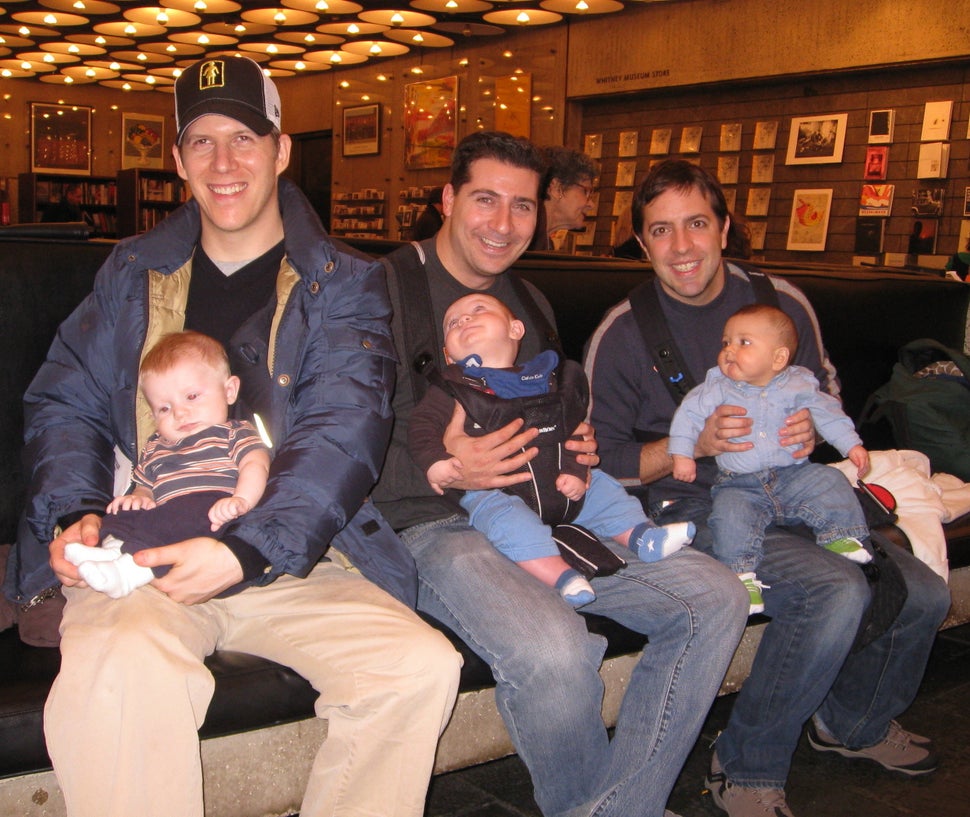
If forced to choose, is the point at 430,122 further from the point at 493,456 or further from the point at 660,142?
the point at 493,456

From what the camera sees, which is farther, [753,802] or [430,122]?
[430,122]

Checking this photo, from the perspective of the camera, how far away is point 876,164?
30.4 feet

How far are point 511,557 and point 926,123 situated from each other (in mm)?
8355

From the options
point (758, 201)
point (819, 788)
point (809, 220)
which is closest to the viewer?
point (819, 788)

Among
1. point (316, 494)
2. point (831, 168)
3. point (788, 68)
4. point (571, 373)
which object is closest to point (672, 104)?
point (788, 68)

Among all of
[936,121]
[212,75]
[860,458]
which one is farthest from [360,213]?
[860,458]

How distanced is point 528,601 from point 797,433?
958mm

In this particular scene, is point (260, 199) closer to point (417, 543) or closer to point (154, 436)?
point (154, 436)

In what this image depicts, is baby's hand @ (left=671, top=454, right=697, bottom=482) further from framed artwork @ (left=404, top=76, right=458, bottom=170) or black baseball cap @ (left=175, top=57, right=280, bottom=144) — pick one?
framed artwork @ (left=404, top=76, right=458, bottom=170)

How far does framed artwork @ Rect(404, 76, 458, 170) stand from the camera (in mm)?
14258

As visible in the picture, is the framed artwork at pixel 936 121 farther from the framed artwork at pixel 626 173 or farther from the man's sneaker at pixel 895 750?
the man's sneaker at pixel 895 750

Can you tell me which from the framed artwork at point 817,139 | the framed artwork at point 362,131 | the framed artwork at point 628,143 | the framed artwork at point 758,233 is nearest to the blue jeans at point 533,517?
the framed artwork at point 817,139

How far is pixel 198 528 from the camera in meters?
1.91

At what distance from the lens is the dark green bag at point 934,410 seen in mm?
3580
